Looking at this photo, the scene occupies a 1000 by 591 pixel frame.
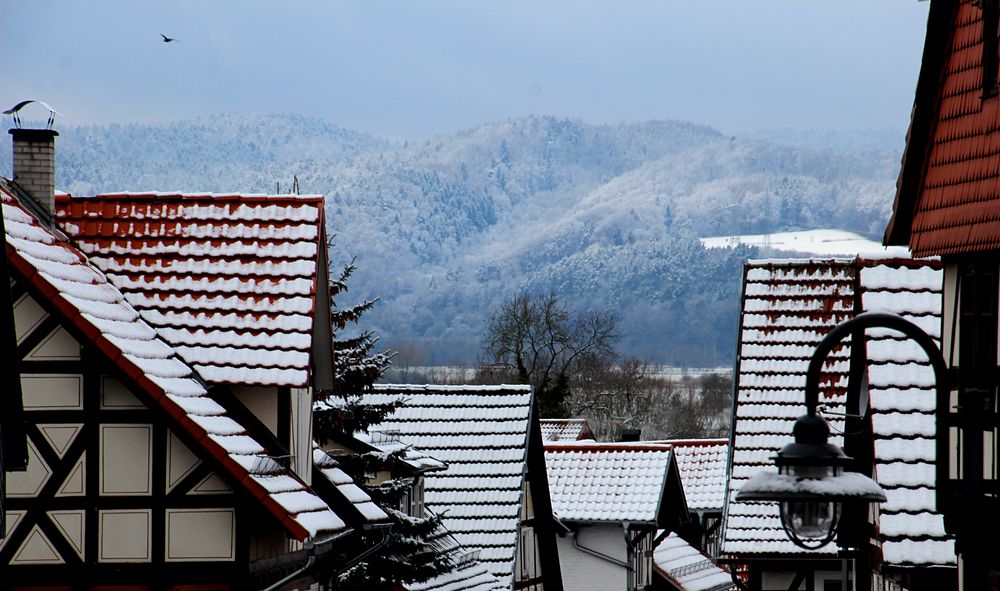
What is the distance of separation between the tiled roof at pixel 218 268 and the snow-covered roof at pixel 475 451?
8.95 m

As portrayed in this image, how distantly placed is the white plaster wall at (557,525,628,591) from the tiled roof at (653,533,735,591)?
538 cm

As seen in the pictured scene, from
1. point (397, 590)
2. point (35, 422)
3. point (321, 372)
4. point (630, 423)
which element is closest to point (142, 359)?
point (35, 422)

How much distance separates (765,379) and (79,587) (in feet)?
34.1

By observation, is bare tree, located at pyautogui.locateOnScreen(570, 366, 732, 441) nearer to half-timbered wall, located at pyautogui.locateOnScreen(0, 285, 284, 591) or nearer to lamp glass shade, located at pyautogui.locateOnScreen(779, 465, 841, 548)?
half-timbered wall, located at pyautogui.locateOnScreen(0, 285, 284, 591)

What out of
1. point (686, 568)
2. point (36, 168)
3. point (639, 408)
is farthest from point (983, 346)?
point (639, 408)

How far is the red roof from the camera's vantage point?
40.1 ft

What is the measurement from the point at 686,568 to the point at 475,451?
16.4m

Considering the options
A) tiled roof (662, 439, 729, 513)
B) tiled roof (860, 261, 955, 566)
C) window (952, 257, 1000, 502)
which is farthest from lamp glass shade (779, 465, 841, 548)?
tiled roof (662, 439, 729, 513)

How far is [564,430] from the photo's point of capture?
59781mm

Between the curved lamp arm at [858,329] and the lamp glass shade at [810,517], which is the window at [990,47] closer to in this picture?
the curved lamp arm at [858,329]

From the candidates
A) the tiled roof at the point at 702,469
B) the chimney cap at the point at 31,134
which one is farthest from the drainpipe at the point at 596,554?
the chimney cap at the point at 31,134

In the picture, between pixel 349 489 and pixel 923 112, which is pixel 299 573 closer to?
pixel 349 489

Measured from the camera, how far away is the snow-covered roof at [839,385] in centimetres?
1300

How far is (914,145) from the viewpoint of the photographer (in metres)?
14.0
